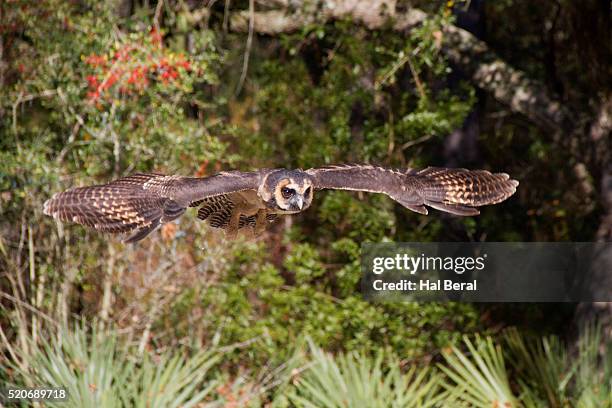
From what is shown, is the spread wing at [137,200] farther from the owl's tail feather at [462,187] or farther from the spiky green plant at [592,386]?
the spiky green plant at [592,386]

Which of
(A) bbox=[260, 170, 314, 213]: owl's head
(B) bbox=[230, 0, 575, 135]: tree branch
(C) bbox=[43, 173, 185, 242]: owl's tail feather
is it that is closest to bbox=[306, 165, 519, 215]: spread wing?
(A) bbox=[260, 170, 314, 213]: owl's head

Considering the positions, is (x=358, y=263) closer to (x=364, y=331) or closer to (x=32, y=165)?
(x=364, y=331)

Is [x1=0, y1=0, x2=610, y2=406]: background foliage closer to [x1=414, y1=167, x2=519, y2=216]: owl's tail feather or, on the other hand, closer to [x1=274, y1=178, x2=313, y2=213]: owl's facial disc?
[x1=414, y1=167, x2=519, y2=216]: owl's tail feather

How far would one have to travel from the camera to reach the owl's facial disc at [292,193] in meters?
6.30

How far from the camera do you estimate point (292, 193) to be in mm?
6320

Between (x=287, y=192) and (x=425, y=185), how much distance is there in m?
0.96

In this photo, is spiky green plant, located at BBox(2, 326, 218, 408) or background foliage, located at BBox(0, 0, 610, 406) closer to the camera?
spiky green plant, located at BBox(2, 326, 218, 408)

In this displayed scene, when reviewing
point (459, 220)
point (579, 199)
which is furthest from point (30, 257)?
point (579, 199)

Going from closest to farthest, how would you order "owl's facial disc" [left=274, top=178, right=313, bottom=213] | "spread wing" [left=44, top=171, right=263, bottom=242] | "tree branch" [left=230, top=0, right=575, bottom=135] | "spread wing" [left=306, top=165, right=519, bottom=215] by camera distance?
"spread wing" [left=44, top=171, right=263, bottom=242] → "owl's facial disc" [left=274, top=178, right=313, bottom=213] → "spread wing" [left=306, top=165, right=519, bottom=215] → "tree branch" [left=230, top=0, right=575, bottom=135]

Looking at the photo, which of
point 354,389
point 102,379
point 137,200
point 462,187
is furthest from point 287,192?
point 102,379

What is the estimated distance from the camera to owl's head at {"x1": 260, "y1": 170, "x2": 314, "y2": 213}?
6305 mm

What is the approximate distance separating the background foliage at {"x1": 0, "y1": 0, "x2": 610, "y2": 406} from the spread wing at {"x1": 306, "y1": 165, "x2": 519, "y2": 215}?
1.35 meters

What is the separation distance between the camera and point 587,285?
10664 millimetres

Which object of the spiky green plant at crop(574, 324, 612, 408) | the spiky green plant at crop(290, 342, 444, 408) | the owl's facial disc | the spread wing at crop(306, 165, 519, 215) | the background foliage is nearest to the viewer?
the owl's facial disc
